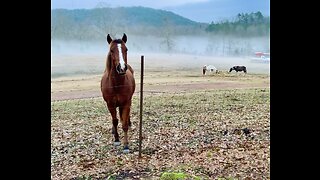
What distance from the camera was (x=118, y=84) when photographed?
1.53 m

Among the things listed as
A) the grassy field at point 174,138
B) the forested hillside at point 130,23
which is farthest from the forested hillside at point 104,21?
the grassy field at point 174,138

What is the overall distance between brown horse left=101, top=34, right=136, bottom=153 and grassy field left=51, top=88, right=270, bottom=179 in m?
0.03

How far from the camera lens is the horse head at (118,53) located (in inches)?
55.9

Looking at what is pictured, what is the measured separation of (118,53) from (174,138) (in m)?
0.39

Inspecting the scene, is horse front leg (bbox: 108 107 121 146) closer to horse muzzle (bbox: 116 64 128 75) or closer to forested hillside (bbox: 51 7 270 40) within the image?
horse muzzle (bbox: 116 64 128 75)

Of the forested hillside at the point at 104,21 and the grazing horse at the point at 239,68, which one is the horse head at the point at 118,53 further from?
the grazing horse at the point at 239,68

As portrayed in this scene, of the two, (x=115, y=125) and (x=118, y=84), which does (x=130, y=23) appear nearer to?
(x=118, y=84)

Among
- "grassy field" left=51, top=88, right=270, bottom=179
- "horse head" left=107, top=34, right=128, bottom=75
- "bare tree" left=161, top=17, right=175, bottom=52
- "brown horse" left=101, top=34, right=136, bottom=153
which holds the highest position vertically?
"bare tree" left=161, top=17, right=175, bottom=52

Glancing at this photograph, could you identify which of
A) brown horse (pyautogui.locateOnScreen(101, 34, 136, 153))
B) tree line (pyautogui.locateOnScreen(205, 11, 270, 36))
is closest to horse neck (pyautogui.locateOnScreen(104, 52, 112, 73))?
brown horse (pyautogui.locateOnScreen(101, 34, 136, 153))

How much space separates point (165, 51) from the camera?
1524 mm

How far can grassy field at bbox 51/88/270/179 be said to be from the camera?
4.66 feet

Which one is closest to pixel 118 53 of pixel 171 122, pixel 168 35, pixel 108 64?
pixel 108 64
